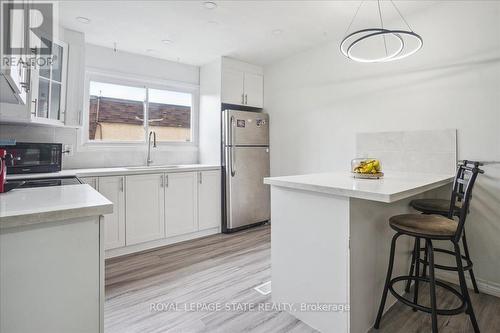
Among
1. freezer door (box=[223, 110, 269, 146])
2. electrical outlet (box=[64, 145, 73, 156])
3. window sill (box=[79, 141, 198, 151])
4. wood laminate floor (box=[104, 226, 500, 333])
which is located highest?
freezer door (box=[223, 110, 269, 146])

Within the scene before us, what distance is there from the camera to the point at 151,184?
10.3 ft

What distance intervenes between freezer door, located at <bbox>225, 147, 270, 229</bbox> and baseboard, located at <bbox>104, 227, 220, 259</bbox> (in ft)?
1.04

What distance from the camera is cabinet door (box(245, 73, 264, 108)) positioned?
4082mm

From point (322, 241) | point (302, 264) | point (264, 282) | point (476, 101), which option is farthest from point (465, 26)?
point (264, 282)

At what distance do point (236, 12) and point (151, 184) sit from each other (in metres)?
2.04

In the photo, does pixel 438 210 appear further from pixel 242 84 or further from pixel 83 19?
pixel 83 19

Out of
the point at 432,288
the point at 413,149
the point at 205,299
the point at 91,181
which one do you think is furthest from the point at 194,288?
the point at 413,149

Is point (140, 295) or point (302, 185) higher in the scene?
point (302, 185)

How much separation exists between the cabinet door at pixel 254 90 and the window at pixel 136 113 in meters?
0.92

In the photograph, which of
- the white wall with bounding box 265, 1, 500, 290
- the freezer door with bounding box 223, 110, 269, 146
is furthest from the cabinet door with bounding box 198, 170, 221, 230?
the white wall with bounding box 265, 1, 500, 290

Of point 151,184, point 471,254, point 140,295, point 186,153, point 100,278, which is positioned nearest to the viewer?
point 100,278

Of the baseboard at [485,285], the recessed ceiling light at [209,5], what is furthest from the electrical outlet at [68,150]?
the baseboard at [485,285]

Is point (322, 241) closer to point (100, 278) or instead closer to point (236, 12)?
point (100, 278)

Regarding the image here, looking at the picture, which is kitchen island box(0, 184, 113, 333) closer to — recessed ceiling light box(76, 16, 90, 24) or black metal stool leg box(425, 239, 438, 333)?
black metal stool leg box(425, 239, 438, 333)
